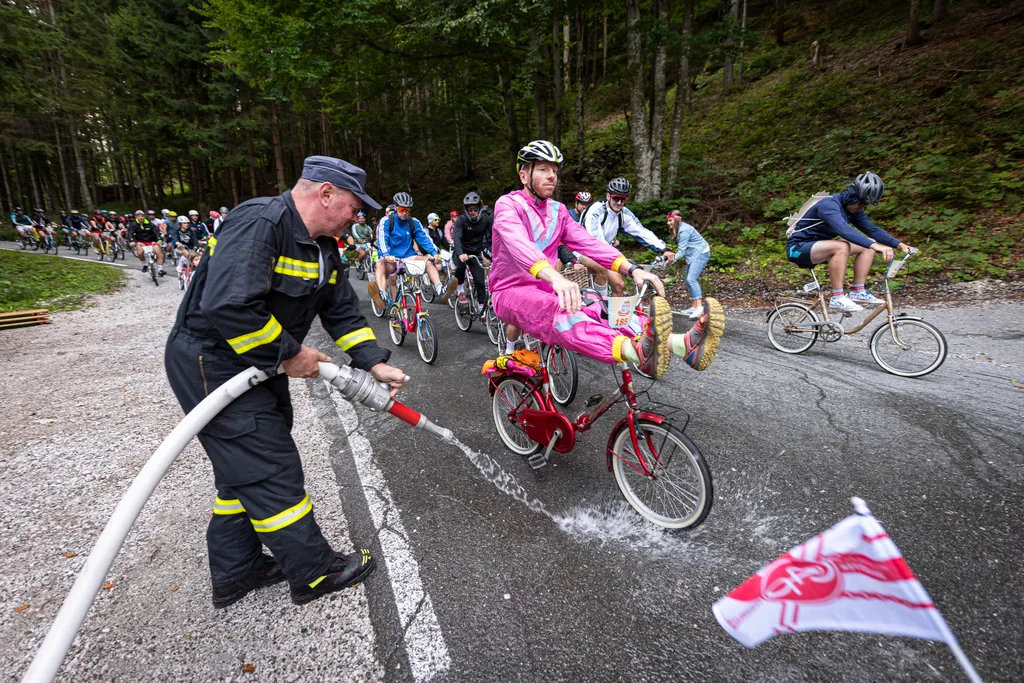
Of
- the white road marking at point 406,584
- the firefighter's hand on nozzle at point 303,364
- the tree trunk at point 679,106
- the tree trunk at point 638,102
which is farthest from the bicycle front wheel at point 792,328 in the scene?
the tree trunk at point 679,106

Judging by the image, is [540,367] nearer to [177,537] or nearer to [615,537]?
[615,537]

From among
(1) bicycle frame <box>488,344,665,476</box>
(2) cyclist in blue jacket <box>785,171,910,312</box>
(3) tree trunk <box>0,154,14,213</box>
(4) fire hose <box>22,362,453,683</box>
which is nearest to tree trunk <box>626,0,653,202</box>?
(2) cyclist in blue jacket <box>785,171,910,312</box>

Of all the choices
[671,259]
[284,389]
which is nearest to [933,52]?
[671,259]

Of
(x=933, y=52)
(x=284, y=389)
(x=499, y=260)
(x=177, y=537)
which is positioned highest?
(x=933, y=52)

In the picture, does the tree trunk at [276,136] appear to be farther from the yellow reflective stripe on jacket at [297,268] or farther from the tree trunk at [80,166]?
the yellow reflective stripe on jacket at [297,268]

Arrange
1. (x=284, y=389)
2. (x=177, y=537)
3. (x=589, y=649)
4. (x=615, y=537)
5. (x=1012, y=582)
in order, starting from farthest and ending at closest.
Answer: (x=177, y=537) < (x=615, y=537) < (x=284, y=389) < (x=1012, y=582) < (x=589, y=649)

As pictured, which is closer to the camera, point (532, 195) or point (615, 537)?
point (615, 537)

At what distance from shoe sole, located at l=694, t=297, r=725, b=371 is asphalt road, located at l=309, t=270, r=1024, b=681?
4.08 feet

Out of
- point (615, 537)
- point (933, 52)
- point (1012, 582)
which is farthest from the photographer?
point (933, 52)

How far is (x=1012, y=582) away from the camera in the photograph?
2.30 m

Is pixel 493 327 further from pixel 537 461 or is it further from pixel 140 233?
pixel 140 233

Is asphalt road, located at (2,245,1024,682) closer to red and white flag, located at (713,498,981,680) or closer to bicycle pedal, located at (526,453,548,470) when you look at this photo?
bicycle pedal, located at (526,453,548,470)

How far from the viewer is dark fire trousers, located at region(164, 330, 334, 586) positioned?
2162mm

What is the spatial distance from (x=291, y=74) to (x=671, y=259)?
1504cm
